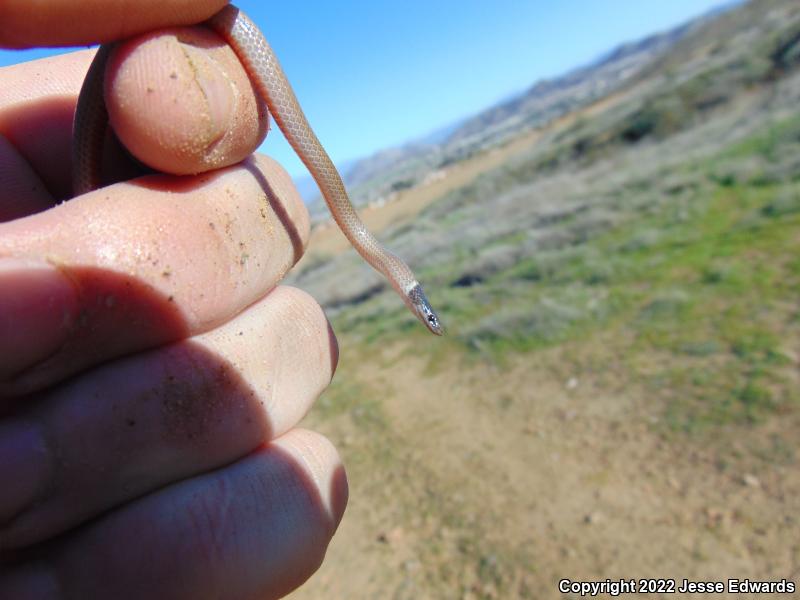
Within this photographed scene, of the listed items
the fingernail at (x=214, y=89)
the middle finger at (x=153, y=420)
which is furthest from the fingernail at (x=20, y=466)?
the fingernail at (x=214, y=89)

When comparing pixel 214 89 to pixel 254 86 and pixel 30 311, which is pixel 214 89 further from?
pixel 30 311

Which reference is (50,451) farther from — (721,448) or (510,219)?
(510,219)

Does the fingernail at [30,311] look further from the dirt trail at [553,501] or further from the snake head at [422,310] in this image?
the dirt trail at [553,501]

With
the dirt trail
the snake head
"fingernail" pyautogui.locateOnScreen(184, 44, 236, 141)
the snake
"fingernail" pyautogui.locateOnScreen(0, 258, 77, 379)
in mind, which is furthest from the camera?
the dirt trail

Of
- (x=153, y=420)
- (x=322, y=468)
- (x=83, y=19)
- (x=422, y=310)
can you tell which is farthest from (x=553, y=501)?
(x=83, y=19)

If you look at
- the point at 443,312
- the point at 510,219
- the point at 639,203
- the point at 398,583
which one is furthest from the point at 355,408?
the point at 510,219

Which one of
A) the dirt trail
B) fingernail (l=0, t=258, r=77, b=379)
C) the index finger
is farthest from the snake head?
fingernail (l=0, t=258, r=77, b=379)

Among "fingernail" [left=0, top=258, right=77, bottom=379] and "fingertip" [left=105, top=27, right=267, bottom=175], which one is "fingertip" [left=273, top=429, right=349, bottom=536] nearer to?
"fingernail" [left=0, top=258, right=77, bottom=379]
